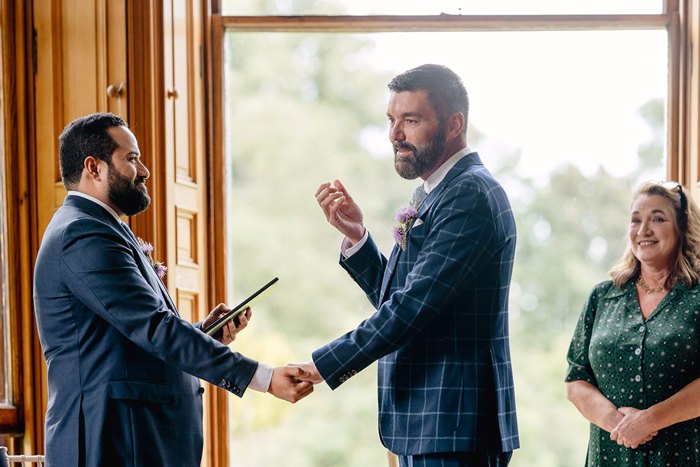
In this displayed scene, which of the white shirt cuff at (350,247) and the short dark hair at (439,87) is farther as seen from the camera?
the white shirt cuff at (350,247)

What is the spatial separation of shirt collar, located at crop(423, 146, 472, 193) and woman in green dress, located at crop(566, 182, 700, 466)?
2.75 feet

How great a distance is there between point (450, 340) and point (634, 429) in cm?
83

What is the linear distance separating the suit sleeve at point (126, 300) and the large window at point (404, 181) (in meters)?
1.56

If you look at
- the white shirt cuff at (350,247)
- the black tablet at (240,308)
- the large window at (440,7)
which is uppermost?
the large window at (440,7)

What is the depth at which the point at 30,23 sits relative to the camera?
3.17 meters

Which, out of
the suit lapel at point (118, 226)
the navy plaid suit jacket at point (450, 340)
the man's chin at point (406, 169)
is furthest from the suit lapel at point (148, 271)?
the man's chin at point (406, 169)

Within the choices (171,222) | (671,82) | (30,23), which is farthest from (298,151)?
(671,82)

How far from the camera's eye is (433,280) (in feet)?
6.66

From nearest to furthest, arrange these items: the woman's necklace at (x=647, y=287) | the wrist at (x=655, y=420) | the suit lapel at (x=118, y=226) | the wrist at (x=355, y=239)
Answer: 1. the suit lapel at (x=118, y=226)
2. the wrist at (x=655, y=420)
3. the wrist at (x=355, y=239)
4. the woman's necklace at (x=647, y=287)

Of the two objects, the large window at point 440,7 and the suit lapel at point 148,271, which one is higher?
the large window at point 440,7

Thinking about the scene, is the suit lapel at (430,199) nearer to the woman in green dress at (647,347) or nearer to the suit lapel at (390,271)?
the suit lapel at (390,271)

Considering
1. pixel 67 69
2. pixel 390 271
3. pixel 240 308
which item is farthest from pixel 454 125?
pixel 67 69

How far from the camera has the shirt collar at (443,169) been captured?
7.37 feet

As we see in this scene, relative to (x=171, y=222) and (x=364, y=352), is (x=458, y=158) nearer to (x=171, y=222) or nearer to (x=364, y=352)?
(x=364, y=352)
